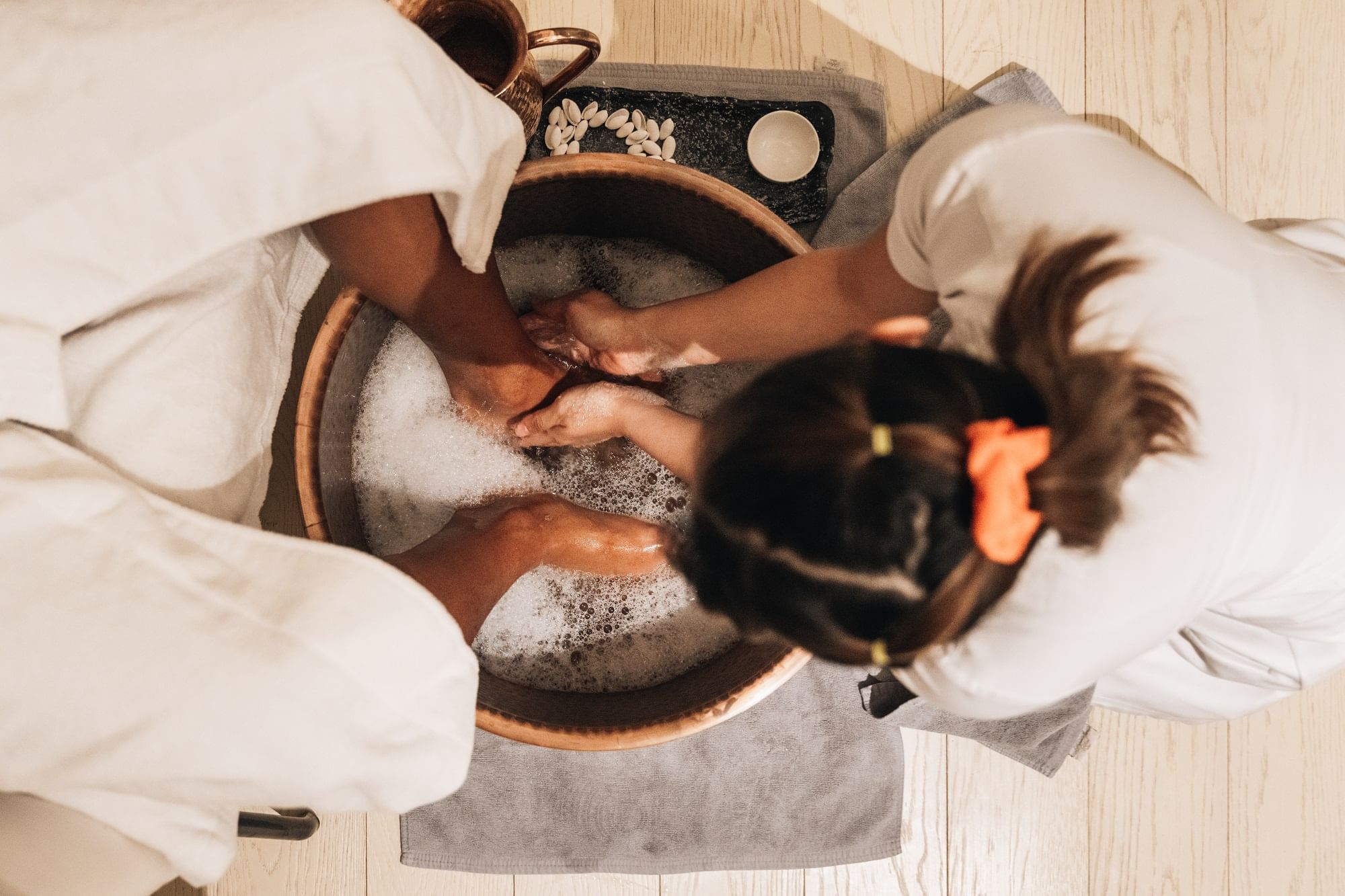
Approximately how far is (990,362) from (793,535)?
0.47 ft

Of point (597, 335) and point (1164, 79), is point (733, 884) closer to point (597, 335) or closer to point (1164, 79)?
point (597, 335)

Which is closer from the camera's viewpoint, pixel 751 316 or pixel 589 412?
pixel 751 316

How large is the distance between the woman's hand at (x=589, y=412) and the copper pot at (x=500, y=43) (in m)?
0.25

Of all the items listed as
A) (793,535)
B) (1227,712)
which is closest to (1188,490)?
(793,535)

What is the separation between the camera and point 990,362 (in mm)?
457

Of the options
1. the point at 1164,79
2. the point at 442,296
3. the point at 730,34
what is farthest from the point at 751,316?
the point at 1164,79

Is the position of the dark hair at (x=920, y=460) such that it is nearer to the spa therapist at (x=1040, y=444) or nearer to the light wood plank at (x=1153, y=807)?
the spa therapist at (x=1040, y=444)

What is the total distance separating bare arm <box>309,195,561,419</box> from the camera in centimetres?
62

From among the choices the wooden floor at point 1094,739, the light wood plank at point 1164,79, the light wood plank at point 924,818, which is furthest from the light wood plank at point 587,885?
the light wood plank at point 1164,79

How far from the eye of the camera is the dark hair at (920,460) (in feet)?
1.35

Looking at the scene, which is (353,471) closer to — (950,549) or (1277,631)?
(950,549)

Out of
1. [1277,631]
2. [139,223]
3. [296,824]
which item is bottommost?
[296,824]

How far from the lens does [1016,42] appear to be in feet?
3.19

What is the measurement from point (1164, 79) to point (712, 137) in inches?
21.7
